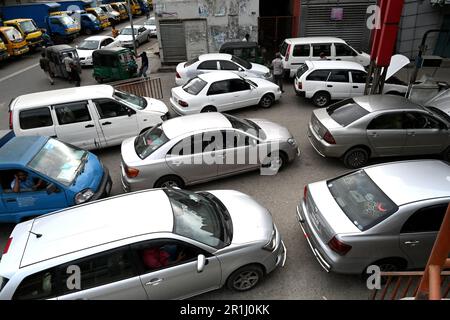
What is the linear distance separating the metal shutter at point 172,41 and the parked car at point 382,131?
1099cm

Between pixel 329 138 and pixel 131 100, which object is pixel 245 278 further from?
pixel 131 100

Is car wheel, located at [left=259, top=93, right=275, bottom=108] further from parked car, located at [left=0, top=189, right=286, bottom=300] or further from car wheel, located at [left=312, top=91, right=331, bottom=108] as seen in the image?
parked car, located at [left=0, top=189, right=286, bottom=300]

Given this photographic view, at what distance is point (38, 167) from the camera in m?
5.79

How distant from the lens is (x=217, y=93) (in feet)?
33.2

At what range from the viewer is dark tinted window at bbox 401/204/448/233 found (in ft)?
14.5

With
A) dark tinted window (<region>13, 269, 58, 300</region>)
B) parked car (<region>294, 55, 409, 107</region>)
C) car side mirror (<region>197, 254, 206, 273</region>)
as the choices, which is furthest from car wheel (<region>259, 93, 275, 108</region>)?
dark tinted window (<region>13, 269, 58, 300</region>)

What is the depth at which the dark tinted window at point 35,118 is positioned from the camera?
308 inches

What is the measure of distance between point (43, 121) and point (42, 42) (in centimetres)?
1772

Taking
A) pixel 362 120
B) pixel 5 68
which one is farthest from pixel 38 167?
pixel 5 68

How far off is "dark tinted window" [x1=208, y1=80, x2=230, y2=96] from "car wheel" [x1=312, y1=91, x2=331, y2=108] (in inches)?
122

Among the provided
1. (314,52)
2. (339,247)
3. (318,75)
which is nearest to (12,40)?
(314,52)

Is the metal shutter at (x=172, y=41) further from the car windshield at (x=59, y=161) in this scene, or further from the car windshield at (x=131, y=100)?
the car windshield at (x=59, y=161)

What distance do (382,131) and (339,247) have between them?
3.89 m
